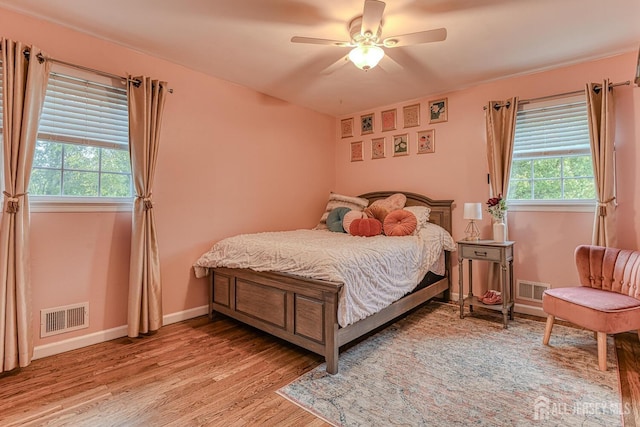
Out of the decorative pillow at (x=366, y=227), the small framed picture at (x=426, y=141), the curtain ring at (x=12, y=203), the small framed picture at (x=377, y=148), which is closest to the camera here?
the curtain ring at (x=12, y=203)

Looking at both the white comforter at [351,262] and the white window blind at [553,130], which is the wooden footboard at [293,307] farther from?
the white window blind at [553,130]

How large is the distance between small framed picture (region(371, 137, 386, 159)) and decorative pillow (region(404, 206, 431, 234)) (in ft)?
3.21

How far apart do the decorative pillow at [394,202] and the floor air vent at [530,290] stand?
59.4 inches

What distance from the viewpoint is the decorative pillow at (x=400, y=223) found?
11.0 ft

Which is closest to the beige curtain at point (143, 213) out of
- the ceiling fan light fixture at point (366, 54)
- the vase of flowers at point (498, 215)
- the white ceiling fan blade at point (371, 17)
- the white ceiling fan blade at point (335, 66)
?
the white ceiling fan blade at point (335, 66)

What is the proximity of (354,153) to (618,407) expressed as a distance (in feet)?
12.2

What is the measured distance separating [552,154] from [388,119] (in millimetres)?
1919

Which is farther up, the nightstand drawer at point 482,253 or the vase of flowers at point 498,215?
the vase of flowers at point 498,215

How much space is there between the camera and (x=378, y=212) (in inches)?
150

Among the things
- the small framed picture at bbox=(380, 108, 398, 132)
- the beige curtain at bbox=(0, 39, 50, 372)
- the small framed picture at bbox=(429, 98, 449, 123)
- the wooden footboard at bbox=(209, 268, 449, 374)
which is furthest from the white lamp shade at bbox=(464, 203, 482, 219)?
the beige curtain at bbox=(0, 39, 50, 372)

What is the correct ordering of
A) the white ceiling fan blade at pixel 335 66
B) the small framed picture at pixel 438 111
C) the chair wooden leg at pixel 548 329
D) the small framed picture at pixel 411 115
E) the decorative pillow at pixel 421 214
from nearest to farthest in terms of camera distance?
the chair wooden leg at pixel 548 329 → the white ceiling fan blade at pixel 335 66 → the decorative pillow at pixel 421 214 → the small framed picture at pixel 438 111 → the small framed picture at pixel 411 115

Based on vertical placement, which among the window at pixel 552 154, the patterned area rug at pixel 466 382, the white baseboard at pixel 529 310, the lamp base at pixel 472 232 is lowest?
the patterned area rug at pixel 466 382

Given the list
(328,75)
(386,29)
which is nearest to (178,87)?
(328,75)

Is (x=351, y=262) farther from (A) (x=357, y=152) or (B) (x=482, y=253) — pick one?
(A) (x=357, y=152)
